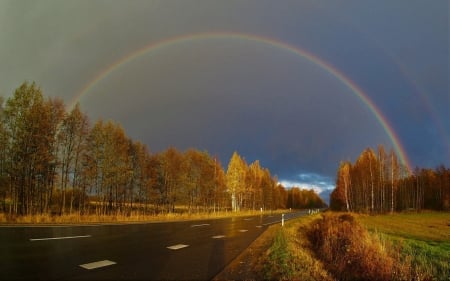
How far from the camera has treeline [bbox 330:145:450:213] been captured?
3508 inches

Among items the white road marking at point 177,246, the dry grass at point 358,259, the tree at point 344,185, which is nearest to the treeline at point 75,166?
the white road marking at point 177,246

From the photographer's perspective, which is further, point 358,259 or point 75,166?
point 75,166

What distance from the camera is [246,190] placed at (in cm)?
9119

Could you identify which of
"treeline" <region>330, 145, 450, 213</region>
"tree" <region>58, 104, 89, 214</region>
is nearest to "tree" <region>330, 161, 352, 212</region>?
"treeline" <region>330, 145, 450, 213</region>

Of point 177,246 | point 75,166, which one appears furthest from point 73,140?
point 177,246

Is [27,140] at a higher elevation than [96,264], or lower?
higher

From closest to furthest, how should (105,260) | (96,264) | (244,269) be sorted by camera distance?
(96,264)
(244,269)
(105,260)

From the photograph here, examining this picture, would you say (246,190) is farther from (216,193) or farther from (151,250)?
(151,250)

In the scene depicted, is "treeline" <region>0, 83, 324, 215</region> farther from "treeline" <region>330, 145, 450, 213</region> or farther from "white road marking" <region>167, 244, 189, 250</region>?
"treeline" <region>330, 145, 450, 213</region>

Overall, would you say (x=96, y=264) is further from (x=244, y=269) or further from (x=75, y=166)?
(x=75, y=166)

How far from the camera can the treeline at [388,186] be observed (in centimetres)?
8911

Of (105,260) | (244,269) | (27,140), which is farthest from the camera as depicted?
(27,140)

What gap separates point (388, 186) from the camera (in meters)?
96.4

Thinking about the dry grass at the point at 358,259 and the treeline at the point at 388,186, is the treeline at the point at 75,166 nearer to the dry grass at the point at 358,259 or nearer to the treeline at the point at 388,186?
the dry grass at the point at 358,259
